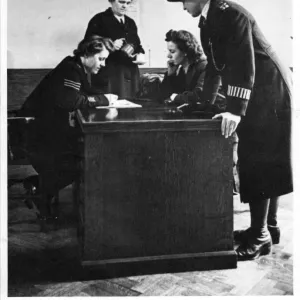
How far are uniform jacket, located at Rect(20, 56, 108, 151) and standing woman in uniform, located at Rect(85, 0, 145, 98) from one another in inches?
3.5

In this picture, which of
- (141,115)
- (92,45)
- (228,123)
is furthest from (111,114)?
(228,123)

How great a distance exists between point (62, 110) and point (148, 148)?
0.59m

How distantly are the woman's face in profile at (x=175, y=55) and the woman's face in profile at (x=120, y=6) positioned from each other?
0.99 ft

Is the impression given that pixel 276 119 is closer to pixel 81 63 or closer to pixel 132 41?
pixel 132 41

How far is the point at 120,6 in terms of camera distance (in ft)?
9.02

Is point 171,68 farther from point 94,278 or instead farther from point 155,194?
point 94,278

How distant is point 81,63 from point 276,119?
3.62 ft

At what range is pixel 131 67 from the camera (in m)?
2.88

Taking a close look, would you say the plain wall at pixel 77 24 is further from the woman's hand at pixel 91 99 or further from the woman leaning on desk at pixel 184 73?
the woman's hand at pixel 91 99

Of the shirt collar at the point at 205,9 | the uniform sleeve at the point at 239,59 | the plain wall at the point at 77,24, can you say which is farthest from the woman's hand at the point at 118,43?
the uniform sleeve at the point at 239,59

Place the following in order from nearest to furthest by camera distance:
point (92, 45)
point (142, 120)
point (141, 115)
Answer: point (142, 120) < point (141, 115) < point (92, 45)

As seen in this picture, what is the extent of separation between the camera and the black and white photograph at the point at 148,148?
2.60 meters

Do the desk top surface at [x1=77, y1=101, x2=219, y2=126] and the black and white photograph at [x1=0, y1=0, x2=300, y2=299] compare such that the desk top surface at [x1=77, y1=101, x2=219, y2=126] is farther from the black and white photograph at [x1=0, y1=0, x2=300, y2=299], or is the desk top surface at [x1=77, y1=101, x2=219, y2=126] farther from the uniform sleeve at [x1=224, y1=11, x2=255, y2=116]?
the uniform sleeve at [x1=224, y1=11, x2=255, y2=116]

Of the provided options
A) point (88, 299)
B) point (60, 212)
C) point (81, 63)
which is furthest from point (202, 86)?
point (88, 299)
